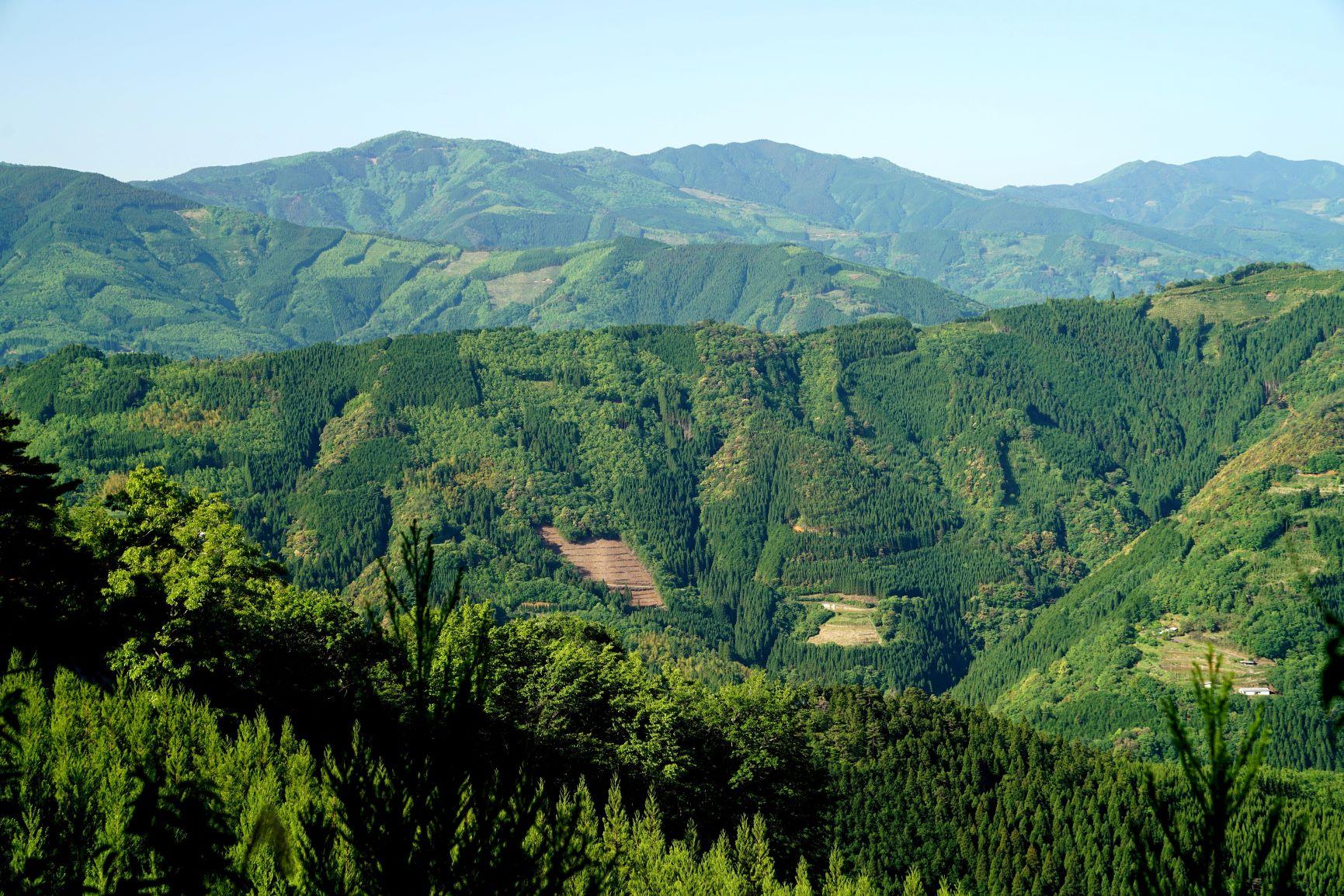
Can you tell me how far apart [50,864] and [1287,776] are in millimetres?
168167

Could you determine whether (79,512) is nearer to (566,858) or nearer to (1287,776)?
(566,858)

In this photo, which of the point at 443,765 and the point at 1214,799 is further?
the point at 443,765

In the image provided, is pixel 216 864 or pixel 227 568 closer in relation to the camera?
pixel 216 864

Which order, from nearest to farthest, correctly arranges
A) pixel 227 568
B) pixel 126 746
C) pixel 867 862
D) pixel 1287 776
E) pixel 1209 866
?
pixel 1209 866 → pixel 126 746 → pixel 227 568 → pixel 867 862 → pixel 1287 776


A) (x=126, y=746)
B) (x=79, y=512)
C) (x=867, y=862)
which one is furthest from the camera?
(x=867, y=862)

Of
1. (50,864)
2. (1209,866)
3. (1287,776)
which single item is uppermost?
(1209,866)

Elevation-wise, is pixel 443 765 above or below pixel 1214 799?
below

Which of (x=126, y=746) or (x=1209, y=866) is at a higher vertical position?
(x=1209, y=866)

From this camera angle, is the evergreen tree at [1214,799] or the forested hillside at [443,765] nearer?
the evergreen tree at [1214,799]

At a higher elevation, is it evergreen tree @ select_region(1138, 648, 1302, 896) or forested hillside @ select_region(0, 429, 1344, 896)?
evergreen tree @ select_region(1138, 648, 1302, 896)

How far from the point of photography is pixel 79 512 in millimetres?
88938

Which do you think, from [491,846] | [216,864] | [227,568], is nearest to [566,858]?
[491,846]

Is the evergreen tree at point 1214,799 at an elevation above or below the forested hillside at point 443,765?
above

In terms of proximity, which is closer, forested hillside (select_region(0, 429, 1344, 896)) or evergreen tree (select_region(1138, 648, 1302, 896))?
evergreen tree (select_region(1138, 648, 1302, 896))
